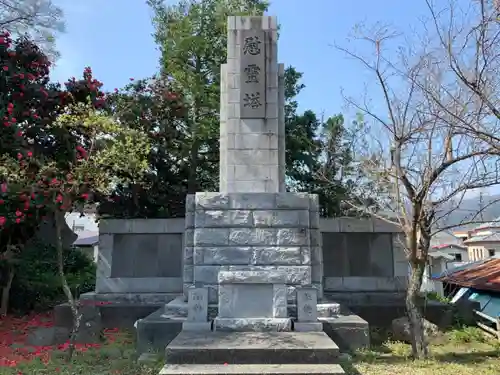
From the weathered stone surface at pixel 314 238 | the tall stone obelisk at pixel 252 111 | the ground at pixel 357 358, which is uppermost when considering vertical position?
the tall stone obelisk at pixel 252 111

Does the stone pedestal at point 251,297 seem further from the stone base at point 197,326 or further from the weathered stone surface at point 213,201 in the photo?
the weathered stone surface at point 213,201

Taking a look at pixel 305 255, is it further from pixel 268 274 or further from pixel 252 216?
pixel 252 216

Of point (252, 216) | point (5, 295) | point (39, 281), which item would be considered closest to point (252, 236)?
point (252, 216)

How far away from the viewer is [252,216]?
7039mm

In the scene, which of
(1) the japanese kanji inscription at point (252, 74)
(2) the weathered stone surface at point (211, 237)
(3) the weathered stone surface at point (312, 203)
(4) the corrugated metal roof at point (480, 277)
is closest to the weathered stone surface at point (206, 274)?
(2) the weathered stone surface at point (211, 237)

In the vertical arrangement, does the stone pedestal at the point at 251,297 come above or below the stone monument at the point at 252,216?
below

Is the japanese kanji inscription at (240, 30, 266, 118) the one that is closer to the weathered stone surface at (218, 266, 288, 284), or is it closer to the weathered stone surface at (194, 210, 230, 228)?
the weathered stone surface at (194, 210, 230, 228)

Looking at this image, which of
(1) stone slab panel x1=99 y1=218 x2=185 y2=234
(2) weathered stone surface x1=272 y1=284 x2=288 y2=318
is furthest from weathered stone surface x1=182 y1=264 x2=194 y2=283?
(1) stone slab panel x1=99 y1=218 x2=185 y2=234

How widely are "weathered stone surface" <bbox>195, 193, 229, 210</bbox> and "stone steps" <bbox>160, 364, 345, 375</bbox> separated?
2749 mm

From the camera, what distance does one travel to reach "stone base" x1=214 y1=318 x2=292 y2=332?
6.00 m

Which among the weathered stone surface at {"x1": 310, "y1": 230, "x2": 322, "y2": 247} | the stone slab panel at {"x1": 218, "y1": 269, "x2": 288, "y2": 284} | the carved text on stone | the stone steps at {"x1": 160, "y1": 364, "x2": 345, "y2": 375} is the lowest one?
the stone steps at {"x1": 160, "y1": 364, "x2": 345, "y2": 375}

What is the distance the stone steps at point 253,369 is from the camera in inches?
188

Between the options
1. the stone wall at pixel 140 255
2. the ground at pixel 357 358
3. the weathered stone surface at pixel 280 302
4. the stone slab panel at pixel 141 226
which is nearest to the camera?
the ground at pixel 357 358

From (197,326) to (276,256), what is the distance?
1.72 metres
